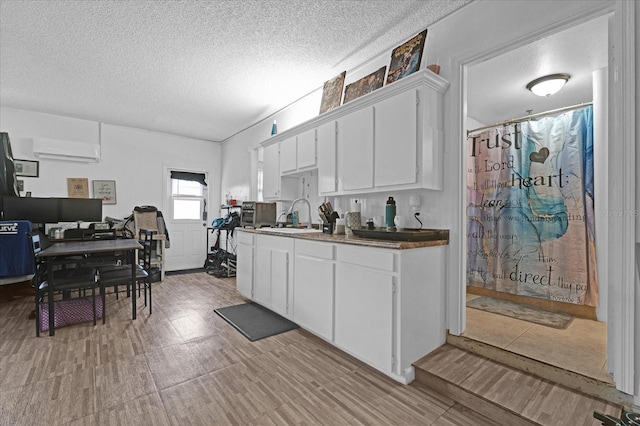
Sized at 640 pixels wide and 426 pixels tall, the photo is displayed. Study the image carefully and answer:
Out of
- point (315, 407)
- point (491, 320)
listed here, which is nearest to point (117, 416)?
point (315, 407)

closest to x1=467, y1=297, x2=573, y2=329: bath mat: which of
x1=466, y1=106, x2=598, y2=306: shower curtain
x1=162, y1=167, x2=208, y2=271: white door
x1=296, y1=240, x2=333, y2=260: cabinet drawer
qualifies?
x1=466, y1=106, x2=598, y2=306: shower curtain

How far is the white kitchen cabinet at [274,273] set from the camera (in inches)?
119

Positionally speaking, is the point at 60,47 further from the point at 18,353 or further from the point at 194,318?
the point at 194,318

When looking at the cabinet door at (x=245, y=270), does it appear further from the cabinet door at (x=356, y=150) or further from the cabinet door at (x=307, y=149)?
the cabinet door at (x=356, y=150)

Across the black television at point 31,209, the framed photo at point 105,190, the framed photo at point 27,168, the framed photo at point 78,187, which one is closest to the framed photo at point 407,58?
the black television at point 31,209

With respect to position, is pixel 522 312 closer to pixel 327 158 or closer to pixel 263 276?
pixel 327 158

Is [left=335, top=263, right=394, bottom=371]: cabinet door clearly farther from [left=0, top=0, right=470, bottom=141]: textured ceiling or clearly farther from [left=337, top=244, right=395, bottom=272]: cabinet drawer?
[left=0, top=0, right=470, bottom=141]: textured ceiling

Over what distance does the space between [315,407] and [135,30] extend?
3443 millimetres

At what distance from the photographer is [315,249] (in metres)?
2.63

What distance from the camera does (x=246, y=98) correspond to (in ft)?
13.9

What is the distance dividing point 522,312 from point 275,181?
326cm

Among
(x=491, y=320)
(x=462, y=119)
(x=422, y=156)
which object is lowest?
(x=491, y=320)

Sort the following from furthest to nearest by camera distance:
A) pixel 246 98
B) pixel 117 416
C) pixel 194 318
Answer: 1. pixel 246 98
2. pixel 194 318
3. pixel 117 416

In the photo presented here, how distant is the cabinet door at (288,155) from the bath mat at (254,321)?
177cm
